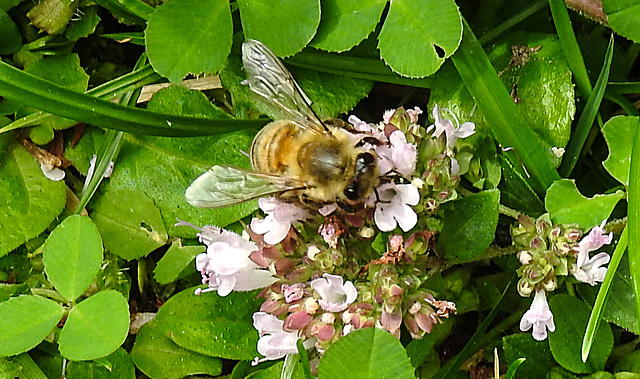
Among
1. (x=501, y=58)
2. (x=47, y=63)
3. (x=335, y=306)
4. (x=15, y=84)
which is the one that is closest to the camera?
(x=335, y=306)

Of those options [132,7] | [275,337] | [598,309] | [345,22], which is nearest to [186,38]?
[132,7]

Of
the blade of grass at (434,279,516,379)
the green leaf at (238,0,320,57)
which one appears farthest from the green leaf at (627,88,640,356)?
the green leaf at (238,0,320,57)

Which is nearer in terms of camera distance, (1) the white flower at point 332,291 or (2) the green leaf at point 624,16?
(1) the white flower at point 332,291

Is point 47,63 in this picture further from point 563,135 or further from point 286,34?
point 563,135

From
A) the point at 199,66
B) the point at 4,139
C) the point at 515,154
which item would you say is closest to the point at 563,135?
the point at 515,154

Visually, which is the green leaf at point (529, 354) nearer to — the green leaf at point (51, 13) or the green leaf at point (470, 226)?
the green leaf at point (470, 226)

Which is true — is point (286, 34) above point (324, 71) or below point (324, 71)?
above

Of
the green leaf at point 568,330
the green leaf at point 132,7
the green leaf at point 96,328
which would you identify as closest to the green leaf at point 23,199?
the green leaf at point 96,328
